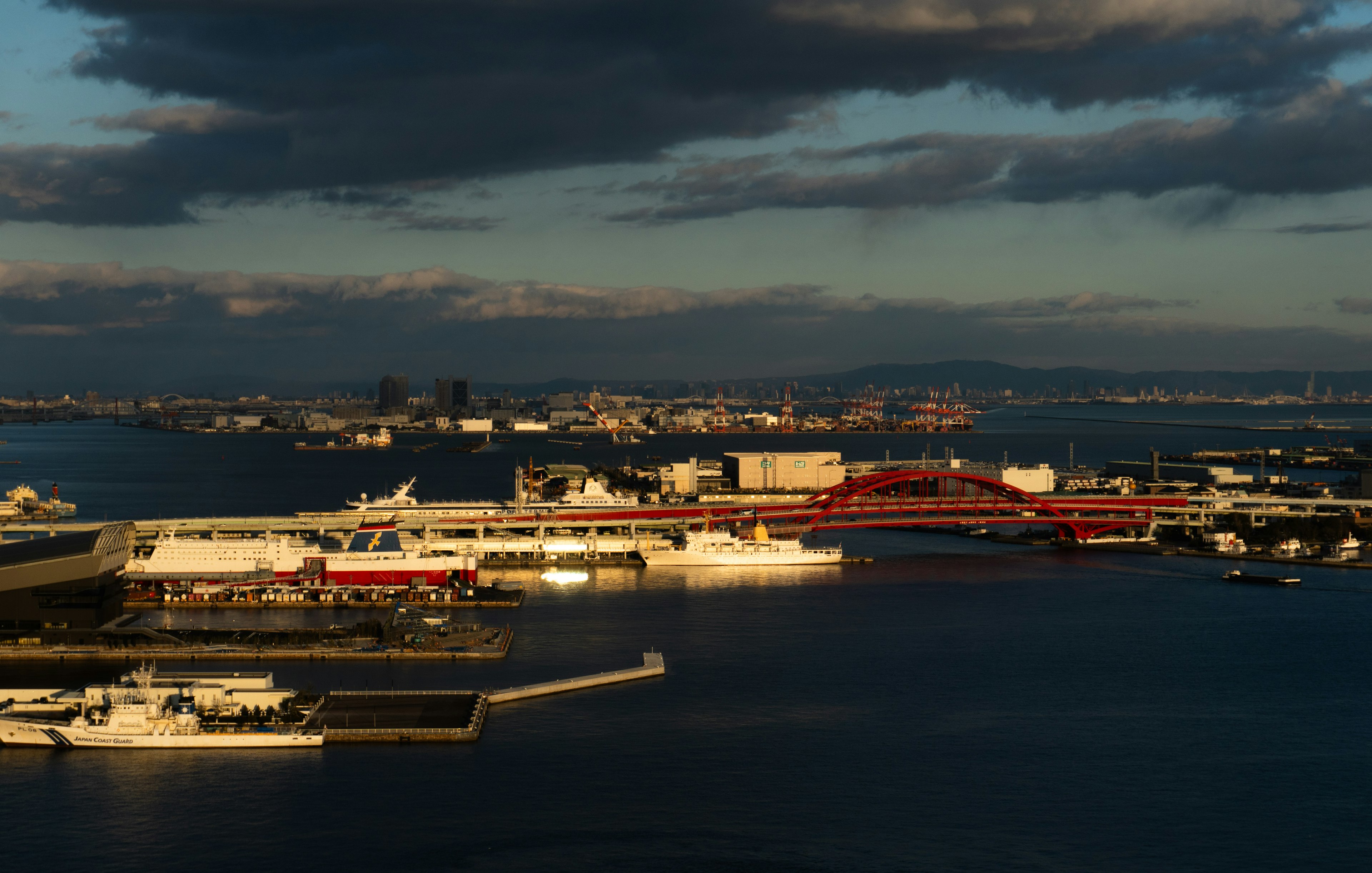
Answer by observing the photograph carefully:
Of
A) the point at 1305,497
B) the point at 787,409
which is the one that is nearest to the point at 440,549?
the point at 1305,497

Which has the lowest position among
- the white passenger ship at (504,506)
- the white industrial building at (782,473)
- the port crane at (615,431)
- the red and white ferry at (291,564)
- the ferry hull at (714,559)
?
the ferry hull at (714,559)

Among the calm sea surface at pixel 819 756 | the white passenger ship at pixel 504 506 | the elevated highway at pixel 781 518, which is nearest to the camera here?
the calm sea surface at pixel 819 756

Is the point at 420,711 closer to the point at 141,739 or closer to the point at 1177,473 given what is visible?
the point at 141,739

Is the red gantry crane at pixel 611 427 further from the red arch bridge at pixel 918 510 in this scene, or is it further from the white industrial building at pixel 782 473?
the red arch bridge at pixel 918 510

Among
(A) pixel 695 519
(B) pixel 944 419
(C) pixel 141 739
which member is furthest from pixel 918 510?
(B) pixel 944 419

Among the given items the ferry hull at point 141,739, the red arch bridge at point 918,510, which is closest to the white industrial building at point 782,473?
the red arch bridge at point 918,510

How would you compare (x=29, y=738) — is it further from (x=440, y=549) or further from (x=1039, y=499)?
(x=1039, y=499)
